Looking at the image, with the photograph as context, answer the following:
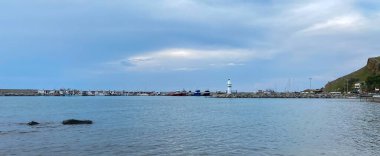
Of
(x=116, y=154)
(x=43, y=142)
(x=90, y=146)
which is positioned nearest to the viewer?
(x=116, y=154)

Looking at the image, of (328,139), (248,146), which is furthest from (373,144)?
(248,146)

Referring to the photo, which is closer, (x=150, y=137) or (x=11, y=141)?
(x=11, y=141)

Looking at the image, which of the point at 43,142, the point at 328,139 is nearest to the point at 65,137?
the point at 43,142

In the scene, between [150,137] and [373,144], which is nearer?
[373,144]

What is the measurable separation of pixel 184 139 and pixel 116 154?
10298mm

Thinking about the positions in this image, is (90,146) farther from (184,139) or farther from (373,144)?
(373,144)

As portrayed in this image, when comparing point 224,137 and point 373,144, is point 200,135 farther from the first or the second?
point 373,144

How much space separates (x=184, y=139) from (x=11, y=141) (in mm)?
15127

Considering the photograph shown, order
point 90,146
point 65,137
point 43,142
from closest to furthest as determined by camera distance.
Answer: point 90,146 → point 43,142 → point 65,137

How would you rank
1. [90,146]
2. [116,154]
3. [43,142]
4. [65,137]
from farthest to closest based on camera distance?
[65,137], [43,142], [90,146], [116,154]

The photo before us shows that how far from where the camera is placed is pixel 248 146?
116 feet

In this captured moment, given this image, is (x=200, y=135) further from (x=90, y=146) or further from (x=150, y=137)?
(x=90, y=146)

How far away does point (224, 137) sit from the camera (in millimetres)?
41969

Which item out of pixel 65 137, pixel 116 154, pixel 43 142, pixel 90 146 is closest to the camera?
pixel 116 154
